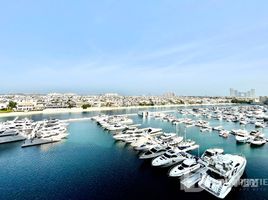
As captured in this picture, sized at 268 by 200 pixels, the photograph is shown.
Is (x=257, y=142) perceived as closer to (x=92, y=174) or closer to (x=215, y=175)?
(x=215, y=175)

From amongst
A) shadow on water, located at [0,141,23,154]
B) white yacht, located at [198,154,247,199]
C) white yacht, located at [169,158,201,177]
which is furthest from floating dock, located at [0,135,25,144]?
white yacht, located at [198,154,247,199]

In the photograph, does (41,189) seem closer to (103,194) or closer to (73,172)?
(73,172)

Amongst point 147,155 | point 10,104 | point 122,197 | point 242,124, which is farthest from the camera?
point 10,104

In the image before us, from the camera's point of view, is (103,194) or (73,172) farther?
(73,172)

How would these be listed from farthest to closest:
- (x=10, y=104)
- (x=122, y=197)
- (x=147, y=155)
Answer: (x=10, y=104)
(x=147, y=155)
(x=122, y=197)

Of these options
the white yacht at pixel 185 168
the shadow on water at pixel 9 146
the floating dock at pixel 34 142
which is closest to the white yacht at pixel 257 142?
the white yacht at pixel 185 168

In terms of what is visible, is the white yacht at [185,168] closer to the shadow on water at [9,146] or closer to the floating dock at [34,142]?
the floating dock at [34,142]

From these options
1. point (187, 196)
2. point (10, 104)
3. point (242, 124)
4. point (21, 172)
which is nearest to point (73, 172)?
point (21, 172)

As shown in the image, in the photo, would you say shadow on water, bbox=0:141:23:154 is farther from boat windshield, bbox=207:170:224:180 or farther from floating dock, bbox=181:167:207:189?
boat windshield, bbox=207:170:224:180
